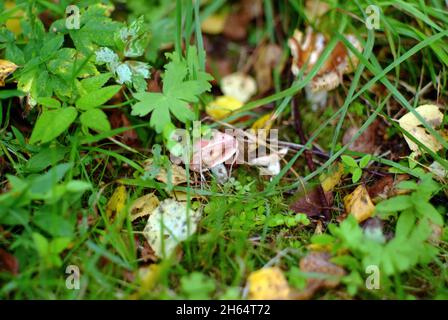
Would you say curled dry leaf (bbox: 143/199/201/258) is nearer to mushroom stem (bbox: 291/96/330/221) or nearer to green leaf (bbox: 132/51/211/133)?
green leaf (bbox: 132/51/211/133)

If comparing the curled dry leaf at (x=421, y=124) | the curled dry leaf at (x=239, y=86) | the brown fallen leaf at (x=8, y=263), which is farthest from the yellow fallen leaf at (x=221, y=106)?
the brown fallen leaf at (x=8, y=263)

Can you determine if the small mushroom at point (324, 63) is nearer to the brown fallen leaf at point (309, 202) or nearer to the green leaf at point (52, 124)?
the brown fallen leaf at point (309, 202)

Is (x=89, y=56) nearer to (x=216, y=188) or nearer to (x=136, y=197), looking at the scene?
(x=136, y=197)

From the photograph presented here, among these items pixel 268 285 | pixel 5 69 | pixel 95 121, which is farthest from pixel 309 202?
pixel 5 69

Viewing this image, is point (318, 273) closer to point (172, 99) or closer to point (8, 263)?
point (172, 99)

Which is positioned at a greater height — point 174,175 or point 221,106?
point 221,106

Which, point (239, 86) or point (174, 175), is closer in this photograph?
point (174, 175)
